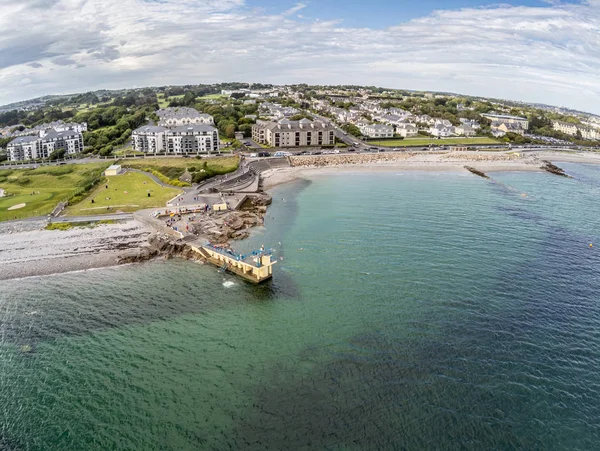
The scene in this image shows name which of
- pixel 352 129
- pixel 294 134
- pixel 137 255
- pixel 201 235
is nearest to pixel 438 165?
pixel 294 134

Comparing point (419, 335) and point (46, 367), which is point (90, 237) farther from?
point (419, 335)

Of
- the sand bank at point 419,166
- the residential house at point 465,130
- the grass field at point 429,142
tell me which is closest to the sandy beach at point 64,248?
the sand bank at point 419,166

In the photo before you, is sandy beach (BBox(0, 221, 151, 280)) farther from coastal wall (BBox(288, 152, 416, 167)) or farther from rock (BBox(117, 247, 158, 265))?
coastal wall (BBox(288, 152, 416, 167))

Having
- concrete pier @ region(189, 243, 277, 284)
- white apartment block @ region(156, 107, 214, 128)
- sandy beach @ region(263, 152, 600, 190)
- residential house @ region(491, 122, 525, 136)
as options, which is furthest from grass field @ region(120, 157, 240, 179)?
residential house @ region(491, 122, 525, 136)

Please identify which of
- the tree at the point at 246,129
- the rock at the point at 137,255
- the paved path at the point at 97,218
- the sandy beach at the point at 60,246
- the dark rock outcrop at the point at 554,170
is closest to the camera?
the sandy beach at the point at 60,246

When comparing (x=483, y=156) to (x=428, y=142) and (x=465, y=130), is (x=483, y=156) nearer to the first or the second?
(x=428, y=142)

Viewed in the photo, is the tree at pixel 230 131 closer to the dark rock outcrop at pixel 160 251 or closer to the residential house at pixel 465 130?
the dark rock outcrop at pixel 160 251

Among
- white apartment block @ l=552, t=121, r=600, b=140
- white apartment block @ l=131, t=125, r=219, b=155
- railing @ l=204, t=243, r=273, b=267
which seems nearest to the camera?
railing @ l=204, t=243, r=273, b=267
